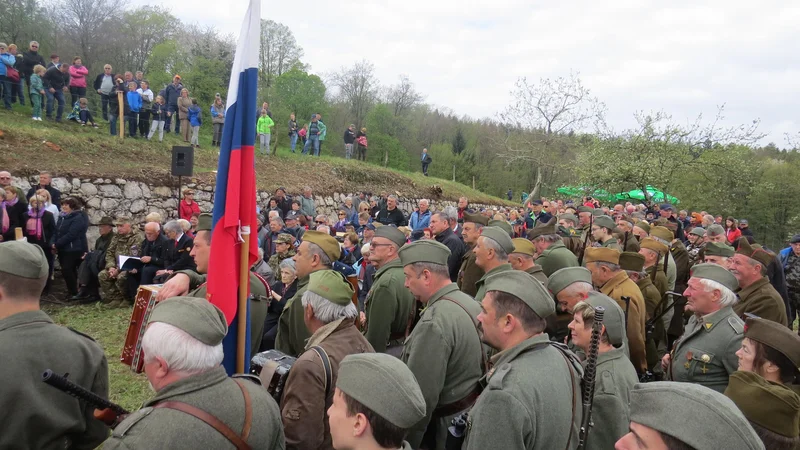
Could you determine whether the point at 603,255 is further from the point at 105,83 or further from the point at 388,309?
the point at 105,83

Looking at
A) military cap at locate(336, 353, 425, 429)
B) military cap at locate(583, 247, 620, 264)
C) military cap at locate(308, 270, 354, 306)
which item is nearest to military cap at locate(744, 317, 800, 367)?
military cap at locate(583, 247, 620, 264)

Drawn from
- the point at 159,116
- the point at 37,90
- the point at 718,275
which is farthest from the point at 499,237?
the point at 159,116

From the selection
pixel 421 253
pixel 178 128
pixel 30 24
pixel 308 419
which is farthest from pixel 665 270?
pixel 30 24

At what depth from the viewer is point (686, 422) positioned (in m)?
1.46

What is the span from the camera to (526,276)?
2654 mm

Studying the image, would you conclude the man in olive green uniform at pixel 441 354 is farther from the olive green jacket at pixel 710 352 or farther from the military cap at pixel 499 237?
the olive green jacket at pixel 710 352

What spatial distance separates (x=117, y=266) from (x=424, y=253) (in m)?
8.16

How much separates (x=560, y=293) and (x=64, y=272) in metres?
9.88

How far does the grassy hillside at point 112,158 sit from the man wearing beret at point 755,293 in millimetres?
14405

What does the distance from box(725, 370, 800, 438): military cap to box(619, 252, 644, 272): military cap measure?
301 centimetres

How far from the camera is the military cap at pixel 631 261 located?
527cm

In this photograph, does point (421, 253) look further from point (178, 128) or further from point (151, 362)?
point (178, 128)

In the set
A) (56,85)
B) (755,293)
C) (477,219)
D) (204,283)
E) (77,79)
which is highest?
(77,79)

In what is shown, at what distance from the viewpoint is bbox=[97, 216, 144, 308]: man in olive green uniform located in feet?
30.7
